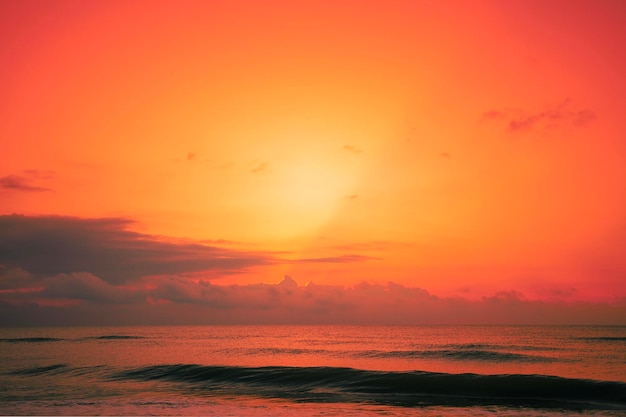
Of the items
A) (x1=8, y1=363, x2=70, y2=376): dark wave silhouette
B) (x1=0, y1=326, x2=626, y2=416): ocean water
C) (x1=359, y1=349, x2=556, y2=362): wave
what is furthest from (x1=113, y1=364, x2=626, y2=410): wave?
(x1=359, y1=349, x2=556, y2=362): wave

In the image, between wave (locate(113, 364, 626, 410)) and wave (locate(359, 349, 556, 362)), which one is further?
wave (locate(359, 349, 556, 362))

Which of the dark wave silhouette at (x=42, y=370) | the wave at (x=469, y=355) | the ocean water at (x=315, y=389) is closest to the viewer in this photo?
the ocean water at (x=315, y=389)

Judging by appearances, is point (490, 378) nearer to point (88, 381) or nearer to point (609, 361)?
point (609, 361)

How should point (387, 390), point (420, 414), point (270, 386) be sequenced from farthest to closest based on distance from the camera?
point (270, 386) < point (387, 390) < point (420, 414)

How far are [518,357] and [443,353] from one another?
173 inches

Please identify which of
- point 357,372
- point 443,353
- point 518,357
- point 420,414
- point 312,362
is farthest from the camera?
point 443,353

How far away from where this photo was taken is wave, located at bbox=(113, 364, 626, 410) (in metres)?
15.2

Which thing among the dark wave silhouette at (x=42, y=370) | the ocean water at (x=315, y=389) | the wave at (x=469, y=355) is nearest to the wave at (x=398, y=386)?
the ocean water at (x=315, y=389)

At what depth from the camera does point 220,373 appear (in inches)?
851

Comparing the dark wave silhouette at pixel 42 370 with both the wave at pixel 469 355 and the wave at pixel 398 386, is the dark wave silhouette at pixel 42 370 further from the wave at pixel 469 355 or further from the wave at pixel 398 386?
the wave at pixel 469 355

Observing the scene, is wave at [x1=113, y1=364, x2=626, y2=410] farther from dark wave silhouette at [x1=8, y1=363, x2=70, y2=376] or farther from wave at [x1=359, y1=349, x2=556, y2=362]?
wave at [x1=359, y1=349, x2=556, y2=362]

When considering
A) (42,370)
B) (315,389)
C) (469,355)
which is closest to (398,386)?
(315,389)

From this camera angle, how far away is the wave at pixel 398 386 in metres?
15.2

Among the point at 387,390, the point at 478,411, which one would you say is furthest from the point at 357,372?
the point at 478,411
